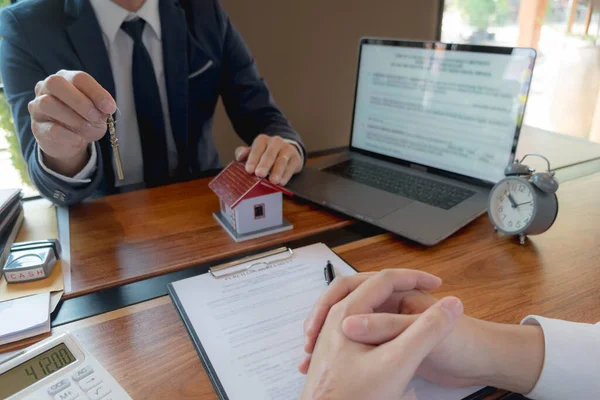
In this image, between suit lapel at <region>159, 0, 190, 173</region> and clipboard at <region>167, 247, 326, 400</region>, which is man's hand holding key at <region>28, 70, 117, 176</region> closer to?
clipboard at <region>167, 247, 326, 400</region>

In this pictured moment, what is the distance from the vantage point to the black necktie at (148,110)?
1.12 metres

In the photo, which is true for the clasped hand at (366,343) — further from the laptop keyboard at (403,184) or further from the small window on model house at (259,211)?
the laptop keyboard at (403,184)

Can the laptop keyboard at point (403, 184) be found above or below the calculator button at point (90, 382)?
above

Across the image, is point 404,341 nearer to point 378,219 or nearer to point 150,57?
point 378,219

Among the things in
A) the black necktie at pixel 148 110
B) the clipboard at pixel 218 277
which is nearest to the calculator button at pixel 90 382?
the clipboard at pixel 218 277

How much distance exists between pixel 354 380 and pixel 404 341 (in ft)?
0.20

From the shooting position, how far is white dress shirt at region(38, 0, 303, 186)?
1084mm

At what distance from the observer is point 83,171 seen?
0.92 m

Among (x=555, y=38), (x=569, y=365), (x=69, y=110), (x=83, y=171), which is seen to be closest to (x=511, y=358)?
(x=569, y=365)

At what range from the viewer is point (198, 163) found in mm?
1353

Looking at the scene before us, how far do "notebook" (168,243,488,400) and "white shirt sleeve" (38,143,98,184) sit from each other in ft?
1.30

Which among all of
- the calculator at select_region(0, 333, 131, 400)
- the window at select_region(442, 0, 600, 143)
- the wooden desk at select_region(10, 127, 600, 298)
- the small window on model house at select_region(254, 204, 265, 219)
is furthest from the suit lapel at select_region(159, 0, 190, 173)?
the window at select_region(442, 0, 600, 143)

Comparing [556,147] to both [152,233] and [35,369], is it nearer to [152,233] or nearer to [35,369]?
[152,233]

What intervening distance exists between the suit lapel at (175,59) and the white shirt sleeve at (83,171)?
33 cm
